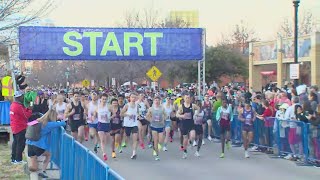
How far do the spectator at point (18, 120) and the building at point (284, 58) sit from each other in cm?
2886

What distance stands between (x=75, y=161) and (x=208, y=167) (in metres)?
5.77

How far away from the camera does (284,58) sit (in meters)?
44.0

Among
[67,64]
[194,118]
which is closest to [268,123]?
[194,118]

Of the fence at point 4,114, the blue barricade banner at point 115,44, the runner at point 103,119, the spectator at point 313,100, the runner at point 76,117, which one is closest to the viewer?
the spectator at point 313,100

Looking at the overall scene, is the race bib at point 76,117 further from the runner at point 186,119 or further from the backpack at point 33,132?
the backpack at point 33,132

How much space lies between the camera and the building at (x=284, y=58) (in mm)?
39281

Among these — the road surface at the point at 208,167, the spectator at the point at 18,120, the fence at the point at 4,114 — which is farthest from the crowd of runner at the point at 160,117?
the fence at the point at 4,114

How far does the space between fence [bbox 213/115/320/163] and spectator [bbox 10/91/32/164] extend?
22.0 feet

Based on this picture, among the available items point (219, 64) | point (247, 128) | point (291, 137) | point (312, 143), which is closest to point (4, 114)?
point (247, 128)

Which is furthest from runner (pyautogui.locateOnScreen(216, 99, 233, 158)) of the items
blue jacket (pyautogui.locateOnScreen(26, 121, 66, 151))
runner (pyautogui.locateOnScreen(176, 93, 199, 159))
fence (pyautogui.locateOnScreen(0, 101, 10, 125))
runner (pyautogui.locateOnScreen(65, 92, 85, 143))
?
fence (pyautogui.locateOnScreen(0, 101, 10, 125))

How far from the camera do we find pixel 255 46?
47.9 m

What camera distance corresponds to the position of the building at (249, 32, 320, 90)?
39.3 metres

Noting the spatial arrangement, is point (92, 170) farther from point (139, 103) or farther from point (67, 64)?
point (67, 64)

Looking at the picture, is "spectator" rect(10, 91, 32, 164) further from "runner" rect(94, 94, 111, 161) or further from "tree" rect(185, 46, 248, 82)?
"tree" rect(185, 46, 248, 82)
